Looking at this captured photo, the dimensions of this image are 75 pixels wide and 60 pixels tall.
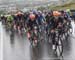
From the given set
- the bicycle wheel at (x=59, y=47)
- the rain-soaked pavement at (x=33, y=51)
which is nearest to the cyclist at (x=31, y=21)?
the rain-soaked pavement at (x=33, y=51)

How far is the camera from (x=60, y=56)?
13.4m

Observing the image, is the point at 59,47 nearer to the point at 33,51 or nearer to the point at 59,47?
the point at 59,47

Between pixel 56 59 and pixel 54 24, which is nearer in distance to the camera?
pixel 56 59

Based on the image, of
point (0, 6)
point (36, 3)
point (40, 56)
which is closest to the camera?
point (40, 56)

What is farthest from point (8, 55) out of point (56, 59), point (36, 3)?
point (36, 3)

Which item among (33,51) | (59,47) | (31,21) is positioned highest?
(31,21)

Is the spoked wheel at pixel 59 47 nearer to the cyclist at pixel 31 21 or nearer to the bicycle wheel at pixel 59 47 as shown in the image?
the bicycle wheel at pixel 59 47

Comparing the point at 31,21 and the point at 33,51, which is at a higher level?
the point at 31,21

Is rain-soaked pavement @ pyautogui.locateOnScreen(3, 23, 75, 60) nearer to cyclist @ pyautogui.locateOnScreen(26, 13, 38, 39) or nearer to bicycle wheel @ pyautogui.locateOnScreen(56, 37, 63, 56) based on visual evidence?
bicycle wheel @ pyautogui.locateOnScreen(56, 37, 63, 56)

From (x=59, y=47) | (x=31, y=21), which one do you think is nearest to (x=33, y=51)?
(x=31, y=21)

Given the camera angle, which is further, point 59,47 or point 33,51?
point 33,51

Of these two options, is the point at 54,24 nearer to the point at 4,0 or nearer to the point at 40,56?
the point at 40,56

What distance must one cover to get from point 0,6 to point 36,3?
7.92 meters

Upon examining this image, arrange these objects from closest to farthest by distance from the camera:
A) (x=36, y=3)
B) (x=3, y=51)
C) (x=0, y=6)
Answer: (x=3, y=51) → (x=0, y=6) → (x=36, y=3)
